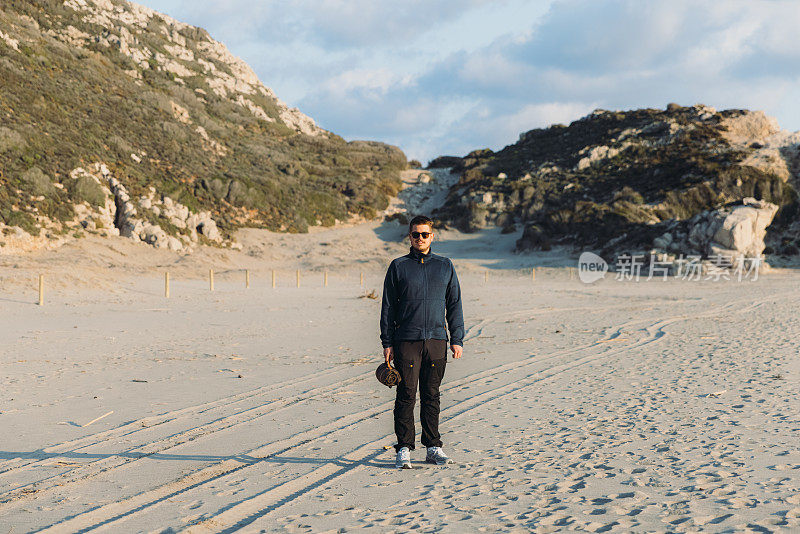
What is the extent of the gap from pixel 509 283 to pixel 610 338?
19.0m

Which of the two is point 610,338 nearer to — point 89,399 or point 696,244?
Result: point 89,399

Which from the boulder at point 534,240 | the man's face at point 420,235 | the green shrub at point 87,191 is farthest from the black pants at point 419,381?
the boulder at point 534,240

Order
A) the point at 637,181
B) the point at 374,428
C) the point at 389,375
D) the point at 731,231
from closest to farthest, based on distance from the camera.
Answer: the point at 389,375 → the point at 374,428 → the point at 731,231 → the point at 637,181

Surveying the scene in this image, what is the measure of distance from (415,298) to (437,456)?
4.32 ft

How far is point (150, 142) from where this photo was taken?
47.4 meters

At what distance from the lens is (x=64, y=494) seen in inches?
163

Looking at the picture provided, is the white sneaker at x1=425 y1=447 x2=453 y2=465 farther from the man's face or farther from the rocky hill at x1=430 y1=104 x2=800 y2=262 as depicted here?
the rocky hill at x1=430 y1=104 x2=800 y2=262

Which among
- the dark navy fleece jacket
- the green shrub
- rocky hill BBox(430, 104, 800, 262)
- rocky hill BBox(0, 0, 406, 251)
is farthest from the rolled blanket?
the green shrub

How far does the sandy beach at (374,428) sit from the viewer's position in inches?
149

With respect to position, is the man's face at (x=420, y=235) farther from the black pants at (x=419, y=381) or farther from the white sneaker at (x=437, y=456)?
the white sneaker at (x=437, y=456)

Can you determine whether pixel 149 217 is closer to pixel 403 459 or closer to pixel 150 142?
pixel 150 142

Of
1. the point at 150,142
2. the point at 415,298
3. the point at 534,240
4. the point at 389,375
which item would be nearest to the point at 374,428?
the point at 389,375

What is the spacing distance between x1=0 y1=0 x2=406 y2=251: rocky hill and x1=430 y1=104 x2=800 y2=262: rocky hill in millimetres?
12804

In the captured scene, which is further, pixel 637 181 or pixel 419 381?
pixel 637 181
